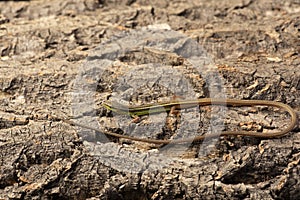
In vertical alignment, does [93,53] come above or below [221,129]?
above

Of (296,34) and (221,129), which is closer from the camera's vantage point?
(221,129)

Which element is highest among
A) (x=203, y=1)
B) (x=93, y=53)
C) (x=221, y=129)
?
(x=203, y=1)

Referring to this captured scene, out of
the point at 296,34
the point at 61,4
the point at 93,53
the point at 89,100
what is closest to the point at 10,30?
the point at 61,4

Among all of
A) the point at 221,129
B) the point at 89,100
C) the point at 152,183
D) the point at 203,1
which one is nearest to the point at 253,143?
the point at 221,129

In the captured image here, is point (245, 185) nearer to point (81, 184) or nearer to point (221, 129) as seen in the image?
point (221, 129)

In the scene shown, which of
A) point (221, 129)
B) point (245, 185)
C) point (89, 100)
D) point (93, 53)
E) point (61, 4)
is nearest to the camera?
point (245, 185)

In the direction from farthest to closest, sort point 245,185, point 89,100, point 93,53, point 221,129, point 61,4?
point 61,4
point 93,53
point 89,100
point 221,129
point 245,185

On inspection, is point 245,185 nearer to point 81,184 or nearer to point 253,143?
point 253,143
